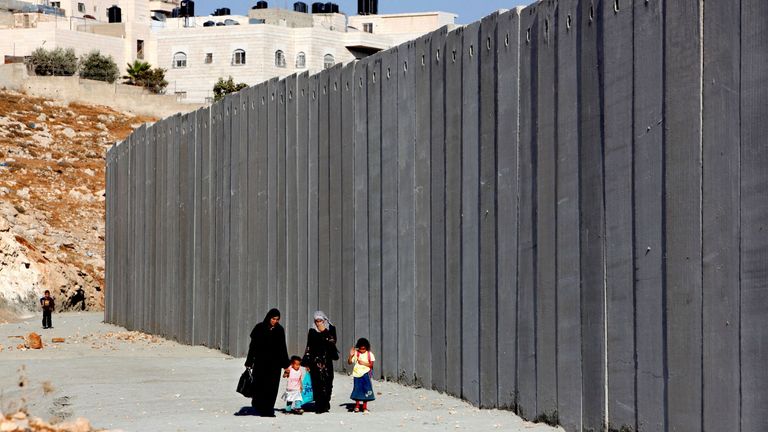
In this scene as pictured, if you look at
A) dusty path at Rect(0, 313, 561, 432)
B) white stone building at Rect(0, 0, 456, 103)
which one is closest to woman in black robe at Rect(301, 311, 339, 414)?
dusty path at Rect(0, 313, 561, 432)

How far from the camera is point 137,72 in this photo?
236 feet

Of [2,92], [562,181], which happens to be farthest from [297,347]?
[2,92]

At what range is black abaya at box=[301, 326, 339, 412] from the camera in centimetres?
1195

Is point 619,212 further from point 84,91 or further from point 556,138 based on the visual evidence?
point 84,91

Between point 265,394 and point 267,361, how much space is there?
0.34m

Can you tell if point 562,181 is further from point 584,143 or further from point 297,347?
point 297,347

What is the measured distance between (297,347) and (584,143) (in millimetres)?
6777

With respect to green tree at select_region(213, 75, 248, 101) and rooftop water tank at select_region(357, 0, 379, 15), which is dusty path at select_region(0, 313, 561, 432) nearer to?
green tree at select_region(213, 75, 248, 101)

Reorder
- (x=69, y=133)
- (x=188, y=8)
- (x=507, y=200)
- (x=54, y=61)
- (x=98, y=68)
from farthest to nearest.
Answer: (x=188, y=8)
(x=98, y=68)
(x=54, y=61)
(x=69, y=133)
(x=507, y=200)

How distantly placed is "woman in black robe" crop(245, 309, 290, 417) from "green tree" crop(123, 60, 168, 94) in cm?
5965

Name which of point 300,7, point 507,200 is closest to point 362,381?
point 507,200

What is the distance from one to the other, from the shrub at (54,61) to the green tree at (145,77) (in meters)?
3.05

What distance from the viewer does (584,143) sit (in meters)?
9.85

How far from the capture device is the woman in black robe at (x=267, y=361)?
39.2 ft
